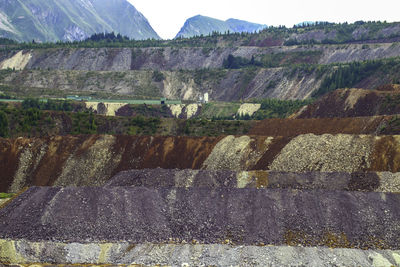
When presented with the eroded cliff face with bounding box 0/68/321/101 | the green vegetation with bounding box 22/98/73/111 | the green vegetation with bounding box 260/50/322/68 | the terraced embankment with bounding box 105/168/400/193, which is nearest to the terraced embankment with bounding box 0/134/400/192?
the terraced embankment with bounding box 105/168/400/193

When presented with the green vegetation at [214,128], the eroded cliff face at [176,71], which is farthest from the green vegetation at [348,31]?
the green vegetation at [214,128]

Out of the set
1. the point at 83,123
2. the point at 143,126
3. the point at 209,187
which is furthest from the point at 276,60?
the point at 209,187

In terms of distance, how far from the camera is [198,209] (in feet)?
138

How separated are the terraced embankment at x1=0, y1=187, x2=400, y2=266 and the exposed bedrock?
0.07 m

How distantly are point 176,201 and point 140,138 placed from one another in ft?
71.0

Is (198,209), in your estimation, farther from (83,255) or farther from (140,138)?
(140,138)

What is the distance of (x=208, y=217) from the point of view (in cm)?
4138

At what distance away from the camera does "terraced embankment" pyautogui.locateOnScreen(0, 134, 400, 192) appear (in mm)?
55156

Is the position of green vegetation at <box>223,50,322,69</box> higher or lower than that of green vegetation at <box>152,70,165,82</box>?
higher

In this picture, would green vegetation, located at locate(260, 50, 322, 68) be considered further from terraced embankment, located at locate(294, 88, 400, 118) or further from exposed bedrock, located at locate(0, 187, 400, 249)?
exposed bedrock, located at locate(0, 187, 400, 249)

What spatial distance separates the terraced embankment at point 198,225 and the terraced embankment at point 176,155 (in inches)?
491

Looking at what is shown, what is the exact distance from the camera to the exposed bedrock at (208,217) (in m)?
39.3

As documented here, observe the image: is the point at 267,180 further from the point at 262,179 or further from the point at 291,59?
the point at 291,59

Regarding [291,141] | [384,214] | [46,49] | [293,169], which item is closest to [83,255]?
[384,214]
